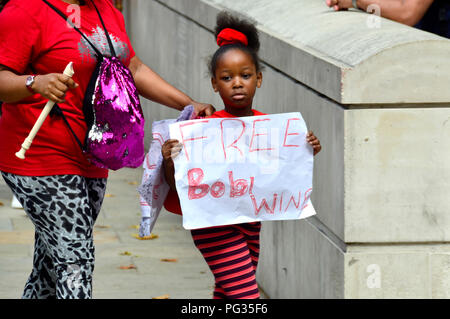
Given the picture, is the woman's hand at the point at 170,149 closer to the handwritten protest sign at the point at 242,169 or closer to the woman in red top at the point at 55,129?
the handwritten protest sign at the point at 242,169

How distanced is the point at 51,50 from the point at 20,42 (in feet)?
0.49

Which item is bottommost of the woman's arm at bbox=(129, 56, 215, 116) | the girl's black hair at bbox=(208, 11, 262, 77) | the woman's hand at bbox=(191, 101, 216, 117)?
the woman's hand at bbox=(191, 101, 216, 117)

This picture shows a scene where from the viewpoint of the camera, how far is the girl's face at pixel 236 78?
14.2ft

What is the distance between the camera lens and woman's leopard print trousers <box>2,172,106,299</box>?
4.37 metres

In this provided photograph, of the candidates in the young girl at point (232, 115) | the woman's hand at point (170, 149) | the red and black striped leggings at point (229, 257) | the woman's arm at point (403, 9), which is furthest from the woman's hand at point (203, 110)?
the woman's arm at point (403, 9)

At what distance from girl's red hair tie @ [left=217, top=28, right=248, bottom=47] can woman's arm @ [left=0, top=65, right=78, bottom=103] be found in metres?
0.88

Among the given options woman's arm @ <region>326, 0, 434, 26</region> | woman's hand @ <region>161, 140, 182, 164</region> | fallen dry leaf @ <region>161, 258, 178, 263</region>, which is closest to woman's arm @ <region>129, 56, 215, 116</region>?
woman's hand @ <region>161, 140, 182, 164</region>

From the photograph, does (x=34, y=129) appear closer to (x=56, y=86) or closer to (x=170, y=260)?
(x=56, y=86)

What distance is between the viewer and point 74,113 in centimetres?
439

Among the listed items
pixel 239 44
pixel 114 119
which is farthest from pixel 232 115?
pixel 114 119

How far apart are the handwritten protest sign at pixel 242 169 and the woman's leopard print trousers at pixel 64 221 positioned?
485 millimetres

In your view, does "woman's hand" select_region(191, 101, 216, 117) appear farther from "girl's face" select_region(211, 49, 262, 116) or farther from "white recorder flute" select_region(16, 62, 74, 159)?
"white recorder flute" select_region(16, 62, 74, 159)

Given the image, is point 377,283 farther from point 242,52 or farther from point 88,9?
point 88,9

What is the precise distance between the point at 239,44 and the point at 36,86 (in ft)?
3.24
